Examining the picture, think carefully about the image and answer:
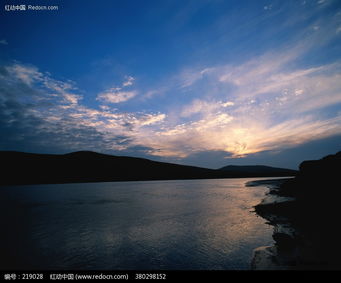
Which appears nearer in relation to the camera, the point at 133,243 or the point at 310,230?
the point at 310,230

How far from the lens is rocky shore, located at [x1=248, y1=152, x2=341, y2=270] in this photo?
1362cm

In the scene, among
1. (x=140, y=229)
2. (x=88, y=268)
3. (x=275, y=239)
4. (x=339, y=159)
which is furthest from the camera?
(x=339, y=159)

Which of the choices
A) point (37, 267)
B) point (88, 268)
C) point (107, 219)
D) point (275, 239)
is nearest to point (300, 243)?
point (275, 239)

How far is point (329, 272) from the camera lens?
455 inches

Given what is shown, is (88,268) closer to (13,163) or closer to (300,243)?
(300,243)

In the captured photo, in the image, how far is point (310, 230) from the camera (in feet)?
66.1

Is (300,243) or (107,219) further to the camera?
(107,219)

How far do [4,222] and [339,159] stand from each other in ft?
201

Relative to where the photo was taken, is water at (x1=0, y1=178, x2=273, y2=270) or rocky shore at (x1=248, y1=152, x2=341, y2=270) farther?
water at (x1=0, y1=178, x2=273, y2=270)

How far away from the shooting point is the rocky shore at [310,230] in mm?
13625

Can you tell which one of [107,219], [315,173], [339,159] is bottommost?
[107,219]

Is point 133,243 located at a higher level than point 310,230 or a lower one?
lower

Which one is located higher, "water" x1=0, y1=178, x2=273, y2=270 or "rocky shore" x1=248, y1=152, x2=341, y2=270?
"rocky shore" x1=248, y1=152, x2=341, y2=270

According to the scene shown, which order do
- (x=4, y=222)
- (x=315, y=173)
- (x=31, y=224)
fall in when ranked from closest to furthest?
(x=31, y=224) → (x=4, y=222) → (x=315, y=173)
